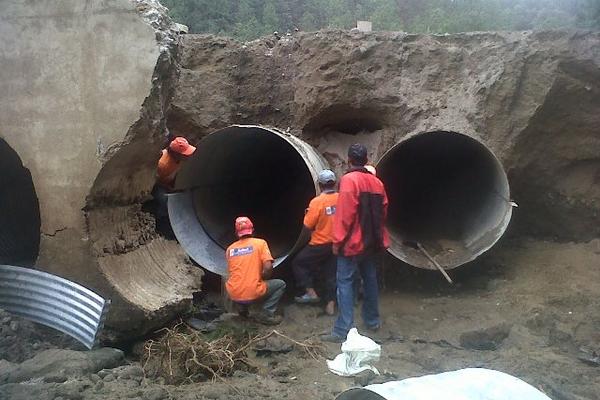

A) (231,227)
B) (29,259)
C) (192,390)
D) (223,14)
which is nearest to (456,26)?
(223,14)

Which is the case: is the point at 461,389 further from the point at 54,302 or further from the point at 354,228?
the point at 54,302

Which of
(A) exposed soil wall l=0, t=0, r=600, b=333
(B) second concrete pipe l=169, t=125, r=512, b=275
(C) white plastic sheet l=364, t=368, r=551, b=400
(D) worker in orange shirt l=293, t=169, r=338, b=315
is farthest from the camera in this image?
(B) second concrete pipe l=169, t=125, r=512, b=275

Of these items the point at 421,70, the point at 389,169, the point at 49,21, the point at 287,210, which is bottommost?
the point at 287,210

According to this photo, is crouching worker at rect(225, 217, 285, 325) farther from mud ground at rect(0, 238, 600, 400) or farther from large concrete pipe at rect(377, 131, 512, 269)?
large concrete pipe at rect(377, 131, 512, 269)

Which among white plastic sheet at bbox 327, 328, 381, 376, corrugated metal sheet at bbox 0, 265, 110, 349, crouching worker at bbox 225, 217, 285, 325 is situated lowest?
white plastic sheet at bbox 327, 328, 381, 376

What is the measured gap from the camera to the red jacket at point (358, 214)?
564 cm

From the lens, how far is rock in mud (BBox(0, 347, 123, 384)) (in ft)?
13.7

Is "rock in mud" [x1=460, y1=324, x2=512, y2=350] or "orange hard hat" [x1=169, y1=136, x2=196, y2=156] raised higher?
"orange hard hat" [x1=169, y1=136, x2=196, y2=156]

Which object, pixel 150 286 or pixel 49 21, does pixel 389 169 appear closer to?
pixel 150 286

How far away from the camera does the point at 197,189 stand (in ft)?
25.2

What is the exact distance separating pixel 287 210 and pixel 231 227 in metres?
1.49

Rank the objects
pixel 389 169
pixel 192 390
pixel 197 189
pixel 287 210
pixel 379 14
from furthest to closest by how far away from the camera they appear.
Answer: pixel 379 14, pixel 287 210, pixel 389 169, pixel 197 189, pixel 192 390

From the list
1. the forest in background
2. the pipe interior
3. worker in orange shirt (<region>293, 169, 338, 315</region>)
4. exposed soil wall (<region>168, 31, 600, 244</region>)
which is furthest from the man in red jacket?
the forest in background

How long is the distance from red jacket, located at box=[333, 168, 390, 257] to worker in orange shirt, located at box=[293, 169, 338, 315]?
2.49 ft
